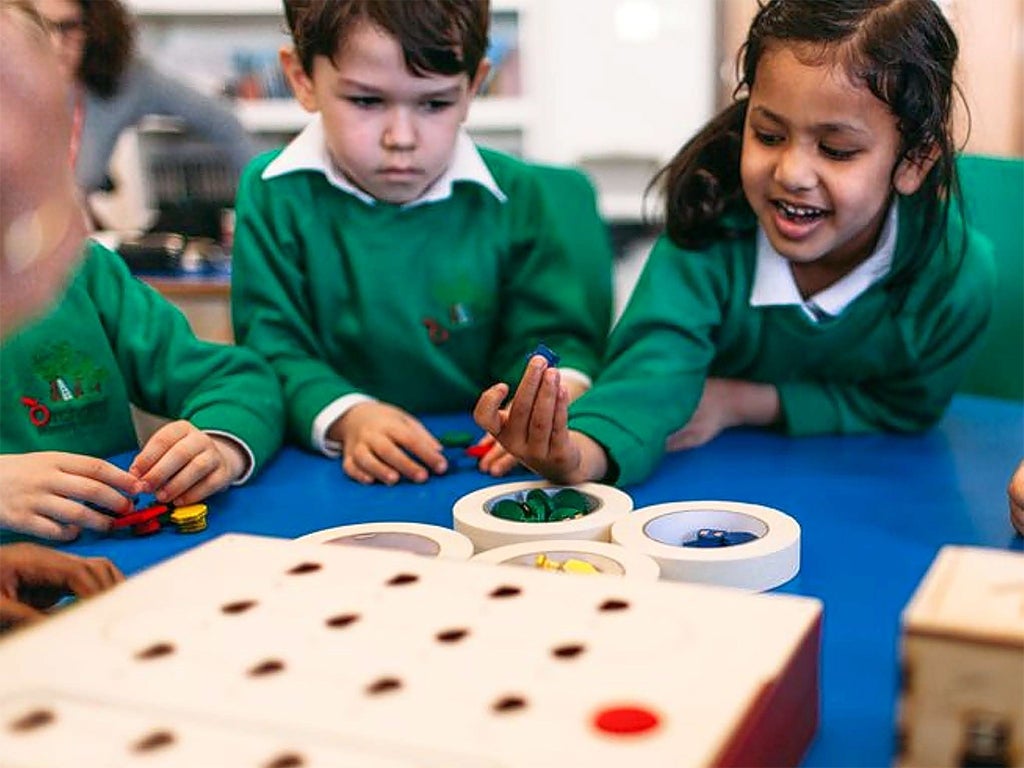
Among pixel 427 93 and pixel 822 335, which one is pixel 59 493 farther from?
pixel 822 335

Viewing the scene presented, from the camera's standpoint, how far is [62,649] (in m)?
0.47

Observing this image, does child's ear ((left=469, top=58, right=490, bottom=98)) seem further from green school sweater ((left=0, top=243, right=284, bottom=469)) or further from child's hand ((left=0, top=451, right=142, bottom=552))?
child's hand ((left=0, top=451, right=142, bottom=552))

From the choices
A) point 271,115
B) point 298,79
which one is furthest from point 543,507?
point 271,115

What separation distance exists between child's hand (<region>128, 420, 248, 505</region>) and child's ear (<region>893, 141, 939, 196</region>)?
58 cm

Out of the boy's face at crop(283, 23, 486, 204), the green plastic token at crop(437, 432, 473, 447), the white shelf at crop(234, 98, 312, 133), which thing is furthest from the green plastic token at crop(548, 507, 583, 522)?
the white shelf at crop(234, 98, 312, 133)

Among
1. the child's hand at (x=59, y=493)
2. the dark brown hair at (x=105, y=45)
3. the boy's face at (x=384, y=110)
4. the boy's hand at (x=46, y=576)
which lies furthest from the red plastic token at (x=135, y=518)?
the dark brown hair at (x=105, y=45)

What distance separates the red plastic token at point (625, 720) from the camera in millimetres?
394

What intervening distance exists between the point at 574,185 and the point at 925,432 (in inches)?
18.1

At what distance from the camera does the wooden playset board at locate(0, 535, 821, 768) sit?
0.39 meters

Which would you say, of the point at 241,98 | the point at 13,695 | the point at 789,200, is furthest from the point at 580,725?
the point at 241,98

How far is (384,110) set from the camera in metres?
1.08

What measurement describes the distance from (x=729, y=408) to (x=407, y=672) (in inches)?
26.6

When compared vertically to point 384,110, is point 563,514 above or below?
below

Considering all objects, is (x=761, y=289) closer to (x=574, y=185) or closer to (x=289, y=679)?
(x=574, y=185)
